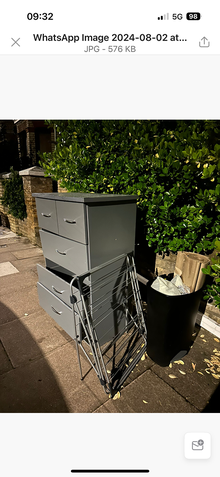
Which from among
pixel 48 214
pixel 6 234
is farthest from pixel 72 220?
pixel 6 234

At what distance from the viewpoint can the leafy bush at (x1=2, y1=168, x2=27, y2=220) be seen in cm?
729

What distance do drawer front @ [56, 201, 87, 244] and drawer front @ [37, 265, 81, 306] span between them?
0.53 meters

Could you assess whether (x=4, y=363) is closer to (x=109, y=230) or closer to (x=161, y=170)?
(x=109, y=230)

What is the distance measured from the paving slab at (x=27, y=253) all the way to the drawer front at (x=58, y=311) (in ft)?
9.34

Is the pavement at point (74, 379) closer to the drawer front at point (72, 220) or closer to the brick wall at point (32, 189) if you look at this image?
the drawer front at point (72, 220)

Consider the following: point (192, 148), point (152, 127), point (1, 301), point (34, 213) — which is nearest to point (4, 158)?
point (34, 213)

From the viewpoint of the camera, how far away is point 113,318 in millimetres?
2682

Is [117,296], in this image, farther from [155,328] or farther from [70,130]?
[70,130]

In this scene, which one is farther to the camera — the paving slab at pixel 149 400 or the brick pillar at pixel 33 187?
the brick pillar at pixel 33 187

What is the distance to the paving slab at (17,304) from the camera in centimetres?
316

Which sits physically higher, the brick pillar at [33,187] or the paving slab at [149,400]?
the brick pillar at [33,187]

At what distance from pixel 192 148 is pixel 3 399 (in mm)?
2900

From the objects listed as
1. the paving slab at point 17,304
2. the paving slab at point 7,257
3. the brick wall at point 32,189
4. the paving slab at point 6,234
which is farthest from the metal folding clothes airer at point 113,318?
the paving slab at point 6,234
